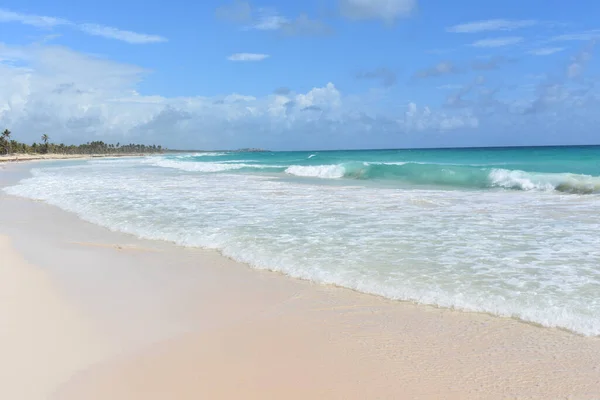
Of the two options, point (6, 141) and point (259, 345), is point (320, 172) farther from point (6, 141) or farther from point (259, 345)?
point (6, 141)

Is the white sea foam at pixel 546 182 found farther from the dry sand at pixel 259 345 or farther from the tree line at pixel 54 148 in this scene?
the tree line at pixel 54 148

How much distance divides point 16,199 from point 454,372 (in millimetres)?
16845

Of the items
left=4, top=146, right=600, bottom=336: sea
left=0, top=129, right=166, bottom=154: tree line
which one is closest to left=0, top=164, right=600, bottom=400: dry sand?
left=4, top=146, right=600, bottom=336: sea

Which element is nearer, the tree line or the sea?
the sea

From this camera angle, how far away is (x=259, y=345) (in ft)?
13.0

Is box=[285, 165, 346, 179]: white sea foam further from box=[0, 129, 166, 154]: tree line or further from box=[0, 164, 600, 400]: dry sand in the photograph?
box=[0, 129, 166, 154]: tree line

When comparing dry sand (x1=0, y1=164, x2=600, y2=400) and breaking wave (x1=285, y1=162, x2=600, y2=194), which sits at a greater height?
breaking wave (x1=285, y1=162, x2=600, y2=194)

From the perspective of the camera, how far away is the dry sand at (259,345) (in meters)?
3.22

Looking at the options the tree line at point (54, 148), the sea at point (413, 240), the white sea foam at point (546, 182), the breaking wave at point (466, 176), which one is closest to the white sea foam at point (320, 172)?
the breaking wave at point (466, 176)

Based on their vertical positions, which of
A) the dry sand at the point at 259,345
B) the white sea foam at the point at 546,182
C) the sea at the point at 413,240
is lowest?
Result: the dry sand at the point at 259,345

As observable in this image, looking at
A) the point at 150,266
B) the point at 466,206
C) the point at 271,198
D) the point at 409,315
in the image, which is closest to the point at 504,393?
the point at 409,315

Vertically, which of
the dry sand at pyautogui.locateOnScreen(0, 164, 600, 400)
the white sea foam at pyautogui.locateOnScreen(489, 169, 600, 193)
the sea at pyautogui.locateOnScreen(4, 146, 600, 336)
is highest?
the white sea foam at pyautogui.locateOnScreen(489, 169, 600, 193)

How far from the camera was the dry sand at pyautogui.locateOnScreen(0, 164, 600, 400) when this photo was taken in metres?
3.22

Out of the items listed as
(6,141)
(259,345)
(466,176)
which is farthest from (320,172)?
(6,141)
